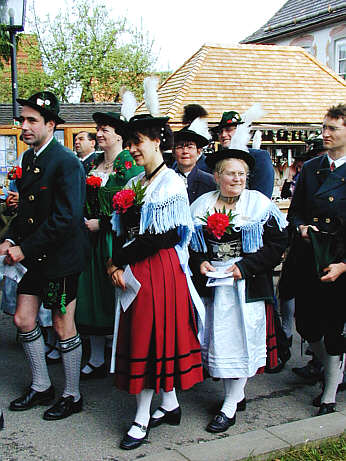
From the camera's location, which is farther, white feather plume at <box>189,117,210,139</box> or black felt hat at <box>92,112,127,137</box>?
white feather plume at <box>189,117,210,139</box>

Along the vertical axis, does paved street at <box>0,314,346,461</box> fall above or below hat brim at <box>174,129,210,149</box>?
below

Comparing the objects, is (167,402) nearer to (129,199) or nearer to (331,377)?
(331,377)

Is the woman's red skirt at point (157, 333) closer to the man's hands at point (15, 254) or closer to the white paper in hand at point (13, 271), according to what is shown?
the man's hands at point (15, 254)

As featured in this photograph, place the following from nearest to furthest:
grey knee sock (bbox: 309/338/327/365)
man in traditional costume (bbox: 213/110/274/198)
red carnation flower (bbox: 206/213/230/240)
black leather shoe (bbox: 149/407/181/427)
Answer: red carnation flower (bbox: 206/213/230/240), black leather shoe (bbox: 149/407/181/427), grey knee sock (bbox: 309/338/327/365), man in traditional costume (bbox: 213/110/274/198)

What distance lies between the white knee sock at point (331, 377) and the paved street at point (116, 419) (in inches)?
5.8

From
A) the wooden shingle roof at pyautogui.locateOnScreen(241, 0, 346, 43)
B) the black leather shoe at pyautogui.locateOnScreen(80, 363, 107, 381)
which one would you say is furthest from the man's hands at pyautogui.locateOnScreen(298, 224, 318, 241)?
the wooden shingle roof at pyautogui.locateOnScreen(241, 0, 346, 43)

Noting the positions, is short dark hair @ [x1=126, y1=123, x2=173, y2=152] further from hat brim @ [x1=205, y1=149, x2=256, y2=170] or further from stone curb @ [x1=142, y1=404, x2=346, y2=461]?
→ stone curb @ [x1=142, y1=404, x2=346, y2=461]

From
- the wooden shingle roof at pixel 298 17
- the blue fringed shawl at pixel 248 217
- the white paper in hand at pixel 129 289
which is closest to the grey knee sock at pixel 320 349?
the blue fringed shawl at pixel 248 217

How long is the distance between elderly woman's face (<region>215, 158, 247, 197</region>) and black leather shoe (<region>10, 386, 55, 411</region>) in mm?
1884

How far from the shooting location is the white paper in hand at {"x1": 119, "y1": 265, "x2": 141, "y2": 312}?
3.38 metres

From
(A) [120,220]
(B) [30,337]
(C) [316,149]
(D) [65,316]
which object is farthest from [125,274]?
(C) [316,149]

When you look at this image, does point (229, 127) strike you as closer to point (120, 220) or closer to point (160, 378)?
point (120, 220)

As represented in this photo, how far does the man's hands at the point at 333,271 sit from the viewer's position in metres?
3.72

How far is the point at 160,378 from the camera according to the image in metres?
3.37
